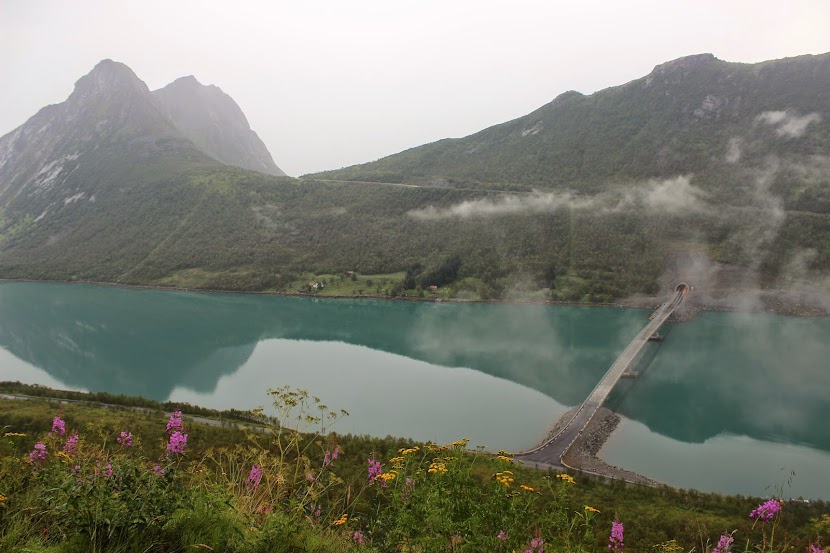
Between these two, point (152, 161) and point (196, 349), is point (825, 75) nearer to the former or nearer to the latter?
point (196, 349)

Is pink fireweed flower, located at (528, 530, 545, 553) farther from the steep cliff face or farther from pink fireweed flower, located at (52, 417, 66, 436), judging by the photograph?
the steep cliff face

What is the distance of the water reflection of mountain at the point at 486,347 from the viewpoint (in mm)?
36812

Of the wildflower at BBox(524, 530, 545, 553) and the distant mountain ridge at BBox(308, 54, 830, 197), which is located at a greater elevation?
the distant mountain ridge at BBox(308, 54, 830, 197)

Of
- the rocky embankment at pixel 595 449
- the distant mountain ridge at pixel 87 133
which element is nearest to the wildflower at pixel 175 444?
the rocky embankment at pixel 595 449

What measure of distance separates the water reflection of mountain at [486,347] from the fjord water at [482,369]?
228mm

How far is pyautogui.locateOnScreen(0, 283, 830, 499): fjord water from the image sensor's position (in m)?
30.4

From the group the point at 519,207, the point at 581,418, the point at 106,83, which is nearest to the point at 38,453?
the point at 581,418

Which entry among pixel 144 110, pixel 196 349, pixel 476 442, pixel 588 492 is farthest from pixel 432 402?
pixel 144 110

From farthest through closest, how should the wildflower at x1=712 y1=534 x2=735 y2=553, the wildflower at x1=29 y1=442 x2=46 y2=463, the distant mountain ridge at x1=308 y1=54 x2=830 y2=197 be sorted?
the distant mountain ridge at x1=308 y1=54 x2=830 y2=197
the wildflower at x1=29 y1=442 x2=46 y2=463
the wildflower at x1=712 y1=534 x2=735 y2=553

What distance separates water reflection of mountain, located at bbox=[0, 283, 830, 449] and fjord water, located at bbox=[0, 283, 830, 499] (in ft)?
0.75

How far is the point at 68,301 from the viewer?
264ft

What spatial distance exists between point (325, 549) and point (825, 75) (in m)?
158

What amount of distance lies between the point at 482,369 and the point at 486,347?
21.3 feet

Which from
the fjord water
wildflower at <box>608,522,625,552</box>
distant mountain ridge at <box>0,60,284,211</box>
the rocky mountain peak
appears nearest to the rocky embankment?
the fjord water
